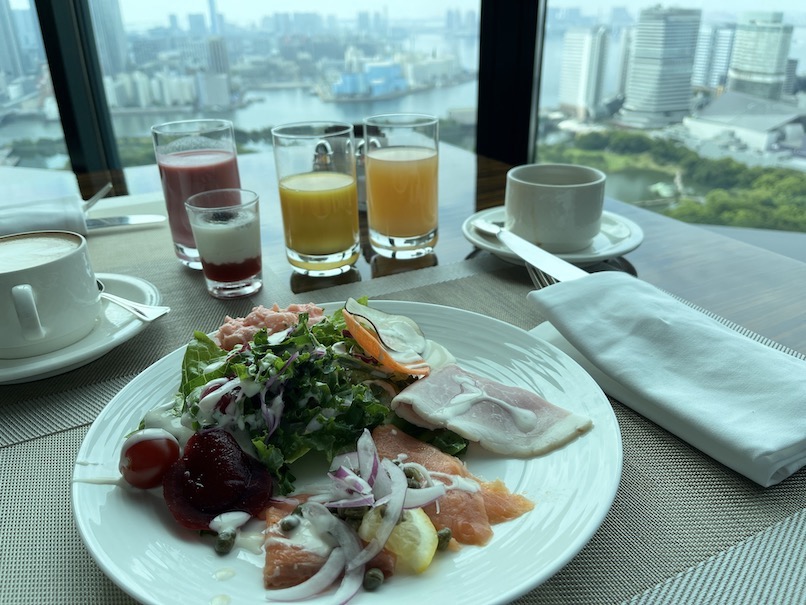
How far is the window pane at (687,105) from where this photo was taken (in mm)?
2387

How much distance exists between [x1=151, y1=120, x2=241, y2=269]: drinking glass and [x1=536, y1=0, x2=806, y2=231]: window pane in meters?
1.61

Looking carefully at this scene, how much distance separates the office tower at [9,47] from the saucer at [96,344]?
7.48ft

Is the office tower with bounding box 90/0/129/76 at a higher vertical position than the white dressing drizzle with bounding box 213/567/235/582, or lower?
higher

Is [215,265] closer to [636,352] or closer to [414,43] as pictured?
[636,352]

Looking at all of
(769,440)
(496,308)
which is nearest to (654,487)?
(769,440)

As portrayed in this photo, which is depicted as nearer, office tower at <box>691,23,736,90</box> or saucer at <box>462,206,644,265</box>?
saucer at <box>462,206,644,265</box>

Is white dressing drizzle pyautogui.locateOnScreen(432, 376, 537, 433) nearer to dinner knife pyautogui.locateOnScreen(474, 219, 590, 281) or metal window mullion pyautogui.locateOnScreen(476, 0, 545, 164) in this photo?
dinner knife pyautogui.locateOnScreen(474, 219, 590, 281)

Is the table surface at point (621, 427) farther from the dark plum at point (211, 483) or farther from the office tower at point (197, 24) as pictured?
the office tower at point (197, 24)

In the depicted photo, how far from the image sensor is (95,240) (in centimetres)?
176

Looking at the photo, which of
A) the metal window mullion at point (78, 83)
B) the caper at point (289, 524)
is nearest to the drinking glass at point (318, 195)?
the caper at point (289, 524)

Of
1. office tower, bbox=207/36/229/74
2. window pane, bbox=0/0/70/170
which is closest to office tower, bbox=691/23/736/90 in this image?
office tower, bbox=207/36/229/74

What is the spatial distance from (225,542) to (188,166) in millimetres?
1104

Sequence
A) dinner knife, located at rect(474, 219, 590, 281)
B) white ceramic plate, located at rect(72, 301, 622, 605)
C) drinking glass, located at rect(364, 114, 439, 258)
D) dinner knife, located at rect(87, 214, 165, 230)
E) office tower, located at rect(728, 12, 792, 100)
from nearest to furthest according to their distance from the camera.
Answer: white ceramic plate, located at rect(72, 301, 622, 605)
dinner knife, located at rect(474, 219, 590, 281)
drinking glass, located at rect(364, 114, 439, 258)
dinner knife, located at rect(87, 214, 165, 230)
office tower, located at rect(728, 12, 792, 100)

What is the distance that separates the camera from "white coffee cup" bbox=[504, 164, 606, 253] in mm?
1438
